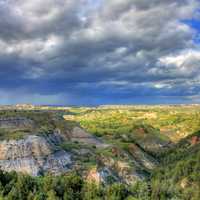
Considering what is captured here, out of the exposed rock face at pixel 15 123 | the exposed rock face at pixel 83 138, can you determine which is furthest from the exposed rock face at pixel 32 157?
the exposed rock face at pixel 83 138

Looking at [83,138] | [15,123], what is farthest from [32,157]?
[83,138]

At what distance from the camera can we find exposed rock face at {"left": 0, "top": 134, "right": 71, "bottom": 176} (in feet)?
372

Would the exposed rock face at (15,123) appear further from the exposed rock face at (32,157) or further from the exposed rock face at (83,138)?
the exposed rock face at (32,157)

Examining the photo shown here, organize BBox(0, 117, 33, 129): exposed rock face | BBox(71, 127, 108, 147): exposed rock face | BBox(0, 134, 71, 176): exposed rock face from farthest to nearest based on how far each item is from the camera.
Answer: BBox(71, 127, 108, 147): exposed rock face → BBox(0, 117, 33, 129): exposed rock face → BBox(0, 134, 71, 176): exposed rock face

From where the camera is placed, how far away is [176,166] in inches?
5241

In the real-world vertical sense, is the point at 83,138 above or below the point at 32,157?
above

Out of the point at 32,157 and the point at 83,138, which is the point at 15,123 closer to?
the point at 83,138

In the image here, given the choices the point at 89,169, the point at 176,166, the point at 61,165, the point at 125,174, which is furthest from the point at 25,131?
the point at 176,166

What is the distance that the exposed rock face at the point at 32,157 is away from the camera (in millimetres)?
113325

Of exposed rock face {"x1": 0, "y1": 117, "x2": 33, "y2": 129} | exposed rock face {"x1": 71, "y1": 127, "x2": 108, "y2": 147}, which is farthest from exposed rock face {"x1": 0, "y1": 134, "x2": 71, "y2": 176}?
exposed rock face {"x1": 71, "y1": 127, "x2": 108, "y2": 147}

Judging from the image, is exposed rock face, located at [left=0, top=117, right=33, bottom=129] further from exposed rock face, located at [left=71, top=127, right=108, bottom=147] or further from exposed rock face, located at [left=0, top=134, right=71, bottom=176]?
exposed rock face, located at [left=0, top=134, right=71, bottom=176]

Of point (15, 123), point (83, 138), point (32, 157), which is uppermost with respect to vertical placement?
point (15, 123)

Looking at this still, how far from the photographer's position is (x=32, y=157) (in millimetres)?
118062

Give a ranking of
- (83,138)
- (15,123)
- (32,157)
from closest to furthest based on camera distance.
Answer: (32,157)
(15,123)
(83,138)
